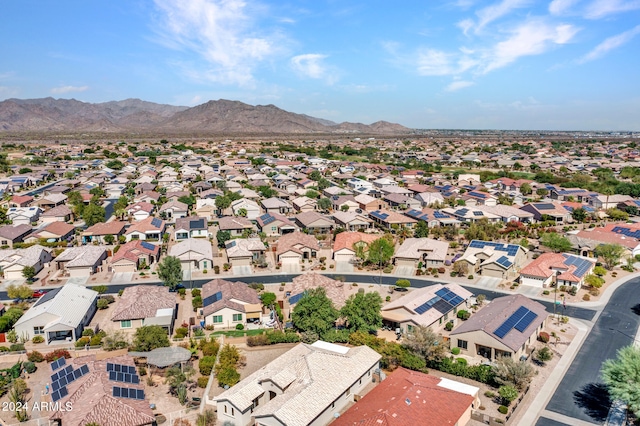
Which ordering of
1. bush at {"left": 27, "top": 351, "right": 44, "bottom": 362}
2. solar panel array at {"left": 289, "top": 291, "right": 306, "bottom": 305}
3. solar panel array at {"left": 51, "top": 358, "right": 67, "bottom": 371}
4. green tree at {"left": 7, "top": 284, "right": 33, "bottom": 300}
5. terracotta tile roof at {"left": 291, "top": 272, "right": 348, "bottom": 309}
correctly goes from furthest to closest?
green tree at {"left": 7, "top": 284, "right": 33, "bottom": 300} → solar panel array at {"left": 289, "top": 291, "right": 306, "bottom": 305} → terracotta tile roof at {"left": 291, "top": 272, "right": 348, "bottom": 309} → bush at {"left": 27, "top": 351, "right": 44, "bottom": 362} → solar panel array at {"left": 51, "top": 358, "right": 67, "bottom": 371}

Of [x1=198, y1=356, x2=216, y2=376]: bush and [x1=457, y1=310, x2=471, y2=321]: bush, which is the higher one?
[x1=198, y1=356, x2=216, y2=376]: bush

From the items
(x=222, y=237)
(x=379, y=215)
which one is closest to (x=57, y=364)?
(x=222, y=237)

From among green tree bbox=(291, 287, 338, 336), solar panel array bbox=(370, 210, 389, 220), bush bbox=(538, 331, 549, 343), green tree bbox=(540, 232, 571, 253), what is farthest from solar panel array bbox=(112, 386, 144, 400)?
solar panel array bbox=(370, 210, 389, 220)

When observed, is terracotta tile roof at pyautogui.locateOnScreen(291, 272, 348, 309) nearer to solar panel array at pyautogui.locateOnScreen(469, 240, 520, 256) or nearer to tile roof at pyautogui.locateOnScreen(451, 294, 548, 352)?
tile roof at pyautogui.locateOnScreen(451, 294, 548, 352)

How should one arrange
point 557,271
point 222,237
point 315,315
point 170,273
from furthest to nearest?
point 222,237
point 557,271
point 170,273
point 315,315

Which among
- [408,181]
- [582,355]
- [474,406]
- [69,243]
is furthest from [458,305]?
[408,181]

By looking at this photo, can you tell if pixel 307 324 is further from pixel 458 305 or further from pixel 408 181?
pixel 408 181

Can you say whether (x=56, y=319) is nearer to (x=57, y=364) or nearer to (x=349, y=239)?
(x=57, y=364)
